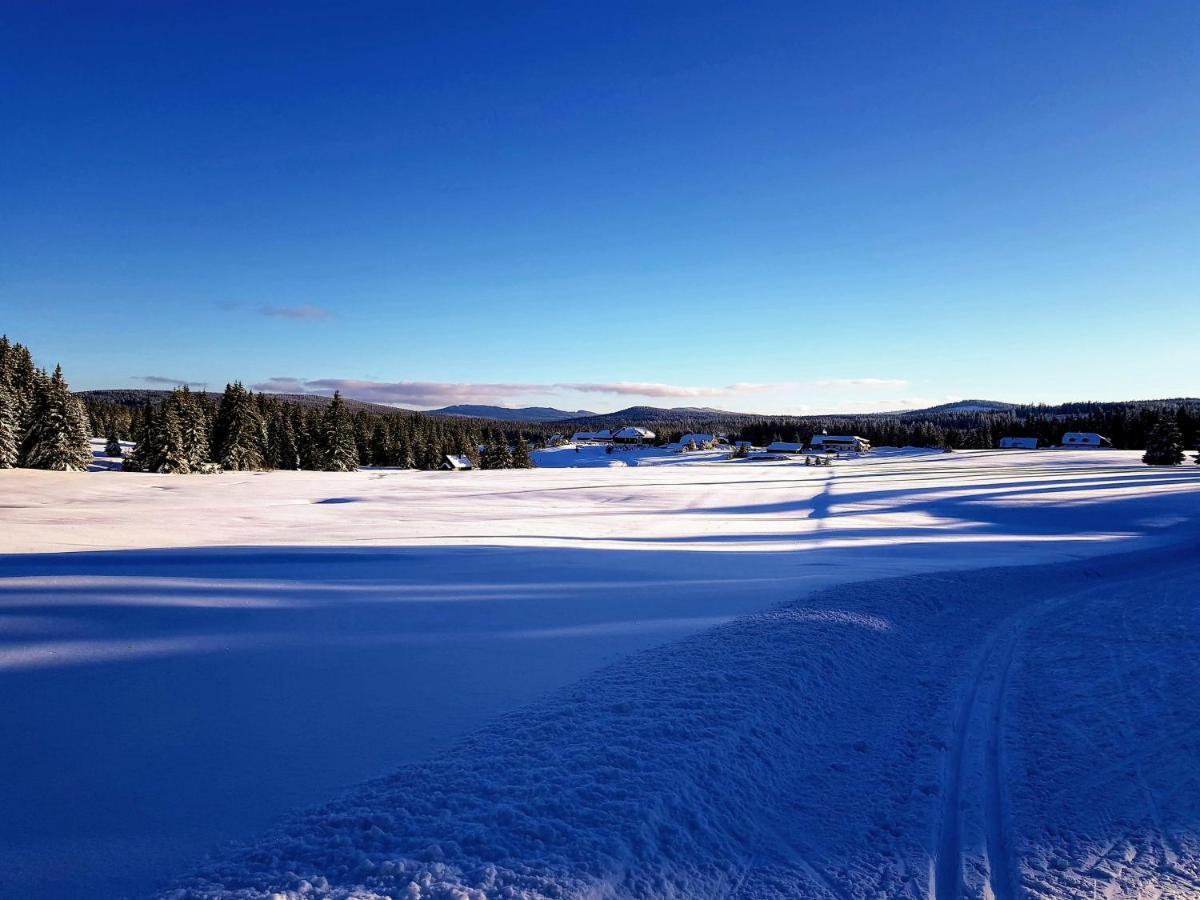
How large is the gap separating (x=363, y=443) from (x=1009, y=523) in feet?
230

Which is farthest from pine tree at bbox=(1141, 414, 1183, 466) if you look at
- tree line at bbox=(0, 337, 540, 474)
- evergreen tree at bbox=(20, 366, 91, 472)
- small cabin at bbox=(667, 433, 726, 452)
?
evergreen tree at bbox=(20, 366, 91, 472)

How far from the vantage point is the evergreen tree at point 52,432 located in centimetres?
4312

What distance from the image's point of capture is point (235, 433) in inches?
2124

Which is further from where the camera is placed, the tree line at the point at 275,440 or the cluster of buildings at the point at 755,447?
the cluster of buildings at the point at 755,447

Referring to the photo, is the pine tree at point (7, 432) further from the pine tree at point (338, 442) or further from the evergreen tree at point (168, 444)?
the pine tree at point (338, 442)

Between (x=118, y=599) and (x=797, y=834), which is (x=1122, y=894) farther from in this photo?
(x=118, y=599)

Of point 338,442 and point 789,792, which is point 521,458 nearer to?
point 338,442

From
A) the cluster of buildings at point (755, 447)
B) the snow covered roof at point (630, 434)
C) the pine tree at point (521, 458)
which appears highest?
the snow covered roof at point (630, 434)

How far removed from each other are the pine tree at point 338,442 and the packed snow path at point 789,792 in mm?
56729

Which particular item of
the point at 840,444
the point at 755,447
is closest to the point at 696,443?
the point at 755,447

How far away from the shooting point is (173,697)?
4973 millimetres

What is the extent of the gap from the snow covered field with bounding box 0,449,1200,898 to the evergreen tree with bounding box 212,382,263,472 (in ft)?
154

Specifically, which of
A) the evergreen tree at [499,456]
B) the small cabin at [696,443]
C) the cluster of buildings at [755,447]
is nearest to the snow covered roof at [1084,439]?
the cluster of buildings at [755,447]

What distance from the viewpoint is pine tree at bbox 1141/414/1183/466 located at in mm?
49844
